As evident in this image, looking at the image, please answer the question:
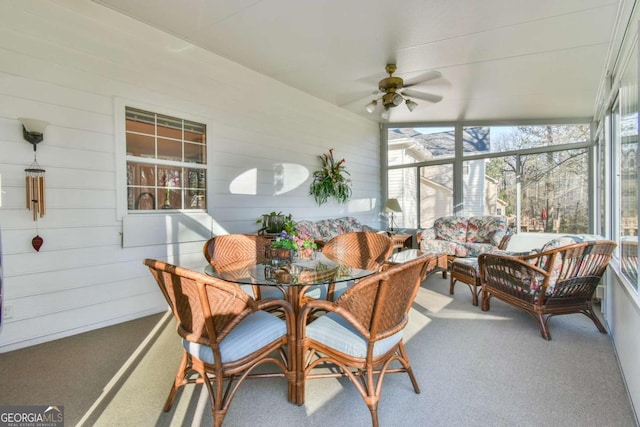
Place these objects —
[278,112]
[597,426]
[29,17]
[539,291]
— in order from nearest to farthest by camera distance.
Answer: [597,426]
[29,17]
[539,291]
[278,112]

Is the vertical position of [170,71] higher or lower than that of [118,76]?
higher

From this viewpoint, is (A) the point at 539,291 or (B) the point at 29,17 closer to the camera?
(B) the point at 29,17

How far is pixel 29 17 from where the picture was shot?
271 centimetres

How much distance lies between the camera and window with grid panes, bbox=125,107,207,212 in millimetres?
3412

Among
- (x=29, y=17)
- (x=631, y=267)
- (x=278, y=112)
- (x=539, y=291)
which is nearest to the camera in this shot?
(x=631, y=267)

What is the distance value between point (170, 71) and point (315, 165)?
8.96 ft

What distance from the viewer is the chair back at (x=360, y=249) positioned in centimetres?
315

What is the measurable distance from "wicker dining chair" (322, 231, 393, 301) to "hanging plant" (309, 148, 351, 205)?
234 cm

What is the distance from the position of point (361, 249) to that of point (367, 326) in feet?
5.41

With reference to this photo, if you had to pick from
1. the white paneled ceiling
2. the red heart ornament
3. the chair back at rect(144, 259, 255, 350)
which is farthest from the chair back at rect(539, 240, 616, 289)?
the red heart ornament

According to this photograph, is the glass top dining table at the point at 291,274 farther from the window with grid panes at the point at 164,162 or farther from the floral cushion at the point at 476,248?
the floral cushion at the point at 476,248

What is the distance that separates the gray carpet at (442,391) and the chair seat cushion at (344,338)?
0.43 m

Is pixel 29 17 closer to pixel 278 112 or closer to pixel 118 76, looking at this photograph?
pixel 118 76

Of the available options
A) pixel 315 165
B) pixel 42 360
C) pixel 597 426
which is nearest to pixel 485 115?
pixel 315 165
